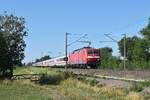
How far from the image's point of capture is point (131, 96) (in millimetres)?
29391

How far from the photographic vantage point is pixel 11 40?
55562 mm

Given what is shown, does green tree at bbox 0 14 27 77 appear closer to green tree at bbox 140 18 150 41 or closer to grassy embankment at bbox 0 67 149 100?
Answer: grassy embankment at bbox 0 67 149 100

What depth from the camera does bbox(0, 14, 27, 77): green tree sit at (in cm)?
5425

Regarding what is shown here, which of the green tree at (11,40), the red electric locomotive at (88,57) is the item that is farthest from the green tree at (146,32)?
the green tree at (11,40)

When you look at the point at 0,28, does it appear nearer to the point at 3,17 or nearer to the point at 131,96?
the point at 3,17

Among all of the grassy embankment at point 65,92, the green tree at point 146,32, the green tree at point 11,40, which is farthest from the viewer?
the green tree at point 146,32

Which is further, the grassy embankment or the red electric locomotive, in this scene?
the red electric locomotive

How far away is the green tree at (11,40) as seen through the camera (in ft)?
178

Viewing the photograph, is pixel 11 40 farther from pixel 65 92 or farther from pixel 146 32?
pixel 146 32

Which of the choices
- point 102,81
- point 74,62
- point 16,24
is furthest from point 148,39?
point 102,81

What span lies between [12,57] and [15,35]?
2.55 metres

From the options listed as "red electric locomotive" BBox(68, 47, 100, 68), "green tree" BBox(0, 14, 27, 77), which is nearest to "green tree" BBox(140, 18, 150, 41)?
"red electric locomotive" BBox(68, 47, 100, 68)

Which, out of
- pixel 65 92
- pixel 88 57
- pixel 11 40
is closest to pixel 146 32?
pixel 88 57

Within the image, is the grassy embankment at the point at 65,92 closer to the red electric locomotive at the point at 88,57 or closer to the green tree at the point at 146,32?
the red electric locomotive at the point at 88,57
